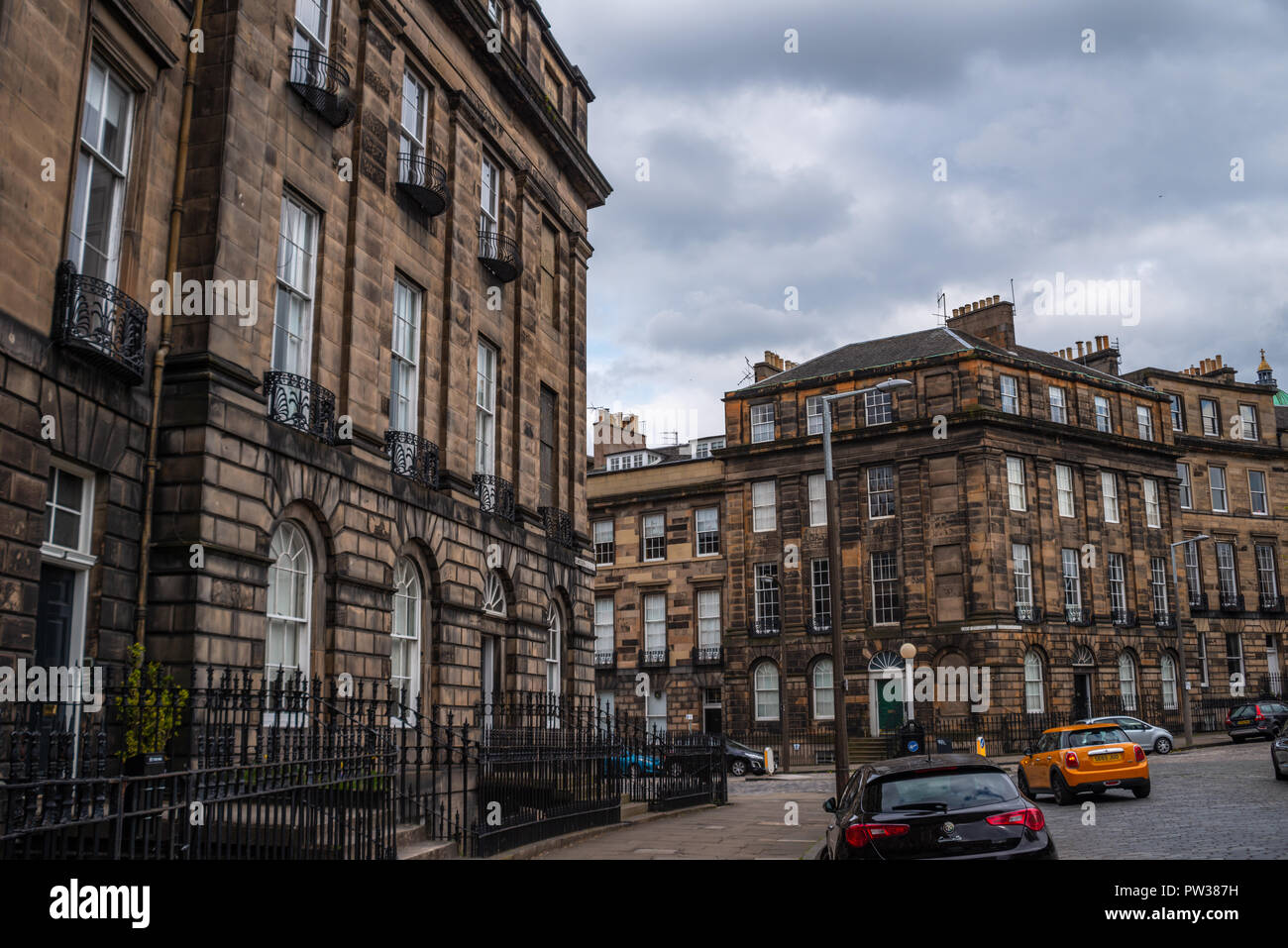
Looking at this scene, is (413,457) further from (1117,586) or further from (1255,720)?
(1117,586)

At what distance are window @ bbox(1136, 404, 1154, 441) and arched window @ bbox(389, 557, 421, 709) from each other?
4248cm

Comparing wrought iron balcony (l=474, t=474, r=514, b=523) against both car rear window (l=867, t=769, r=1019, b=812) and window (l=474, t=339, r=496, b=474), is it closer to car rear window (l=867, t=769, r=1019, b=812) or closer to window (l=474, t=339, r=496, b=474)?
window (l=474, t=339, r=496, b=474)

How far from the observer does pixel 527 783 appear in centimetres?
1520

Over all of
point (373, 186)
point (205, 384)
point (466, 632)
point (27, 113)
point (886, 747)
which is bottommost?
point (886, 747)

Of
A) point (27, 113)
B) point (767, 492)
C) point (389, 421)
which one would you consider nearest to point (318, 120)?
point (389, 421)

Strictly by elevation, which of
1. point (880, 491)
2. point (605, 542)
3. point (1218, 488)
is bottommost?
point (605, 542)

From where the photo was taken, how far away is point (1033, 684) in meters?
45.0

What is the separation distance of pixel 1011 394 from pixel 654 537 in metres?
17.7

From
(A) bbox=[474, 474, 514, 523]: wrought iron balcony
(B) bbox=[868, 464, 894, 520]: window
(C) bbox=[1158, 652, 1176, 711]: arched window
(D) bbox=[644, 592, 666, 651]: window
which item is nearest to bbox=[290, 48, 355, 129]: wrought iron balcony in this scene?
(A) bbox=[474, 474, 514, 523]: wrought iron balcony

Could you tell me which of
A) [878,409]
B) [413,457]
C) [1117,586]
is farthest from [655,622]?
[413,457]

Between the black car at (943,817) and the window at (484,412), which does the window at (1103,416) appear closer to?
the window at (484,412)

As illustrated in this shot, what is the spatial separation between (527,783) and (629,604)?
127 feet

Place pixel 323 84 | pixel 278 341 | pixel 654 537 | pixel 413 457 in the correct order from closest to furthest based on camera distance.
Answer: pixel 278 341, pixel 323 84, pixel 413 457, pixel 654 537

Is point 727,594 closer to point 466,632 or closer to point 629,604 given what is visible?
point 629,604
